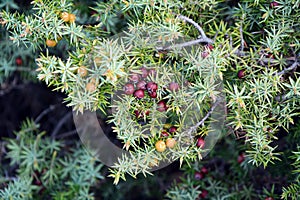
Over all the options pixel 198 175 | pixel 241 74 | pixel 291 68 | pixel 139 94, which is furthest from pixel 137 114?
pixel 198 175

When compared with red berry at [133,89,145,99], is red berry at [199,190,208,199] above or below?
below

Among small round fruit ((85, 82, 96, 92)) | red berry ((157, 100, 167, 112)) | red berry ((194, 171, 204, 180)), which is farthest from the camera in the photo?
red berry ((194, 171, 204, 180))

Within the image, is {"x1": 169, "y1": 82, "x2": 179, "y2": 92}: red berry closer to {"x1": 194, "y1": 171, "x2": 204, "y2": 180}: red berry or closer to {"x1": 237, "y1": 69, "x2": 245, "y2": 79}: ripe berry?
{"x1": 237, "y1": 69, "x2": 245, "y2": 79}: ripe berry

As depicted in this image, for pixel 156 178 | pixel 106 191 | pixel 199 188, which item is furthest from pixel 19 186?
pixel 199 188

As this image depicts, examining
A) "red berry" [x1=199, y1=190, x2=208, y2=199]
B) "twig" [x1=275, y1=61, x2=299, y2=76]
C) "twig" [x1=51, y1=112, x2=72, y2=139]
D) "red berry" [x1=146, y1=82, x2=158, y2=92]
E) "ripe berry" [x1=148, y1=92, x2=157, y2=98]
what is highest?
"red berry" [x1=146, y1=82, x2=158, y2=92]

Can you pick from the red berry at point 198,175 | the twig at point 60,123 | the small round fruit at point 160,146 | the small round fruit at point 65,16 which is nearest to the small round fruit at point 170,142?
the small round fruit at point 160,146

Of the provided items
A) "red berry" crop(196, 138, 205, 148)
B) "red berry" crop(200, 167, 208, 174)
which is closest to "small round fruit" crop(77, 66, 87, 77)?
"red berry" crop(196, 138, 205, 148)

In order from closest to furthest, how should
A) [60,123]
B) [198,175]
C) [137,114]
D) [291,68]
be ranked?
[137,114] → [291,68] → [198,175] → [60,123]

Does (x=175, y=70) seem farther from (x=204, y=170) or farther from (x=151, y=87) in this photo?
(x=204, y=170)

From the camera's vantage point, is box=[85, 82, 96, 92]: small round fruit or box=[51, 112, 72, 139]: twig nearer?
box=[85, 82, 96, 92]: small round fruit
